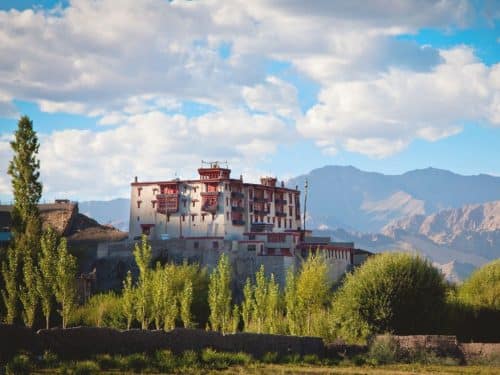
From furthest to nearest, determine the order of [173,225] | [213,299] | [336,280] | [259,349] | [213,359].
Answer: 1. [173,225]
2. [336,280]
3. [213,299]
4. [259,349]
5. [213,359]

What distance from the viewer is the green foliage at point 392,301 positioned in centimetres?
7100

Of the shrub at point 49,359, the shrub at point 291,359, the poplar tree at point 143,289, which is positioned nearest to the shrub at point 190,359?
the shrub at point 291,359

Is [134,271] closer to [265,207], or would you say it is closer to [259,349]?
[265,207]

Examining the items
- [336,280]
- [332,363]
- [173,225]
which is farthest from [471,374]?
[173,225]

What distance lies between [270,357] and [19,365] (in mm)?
15755

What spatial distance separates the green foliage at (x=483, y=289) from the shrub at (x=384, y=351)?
67.4 ft

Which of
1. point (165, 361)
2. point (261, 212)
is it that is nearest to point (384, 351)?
point (165, 361)

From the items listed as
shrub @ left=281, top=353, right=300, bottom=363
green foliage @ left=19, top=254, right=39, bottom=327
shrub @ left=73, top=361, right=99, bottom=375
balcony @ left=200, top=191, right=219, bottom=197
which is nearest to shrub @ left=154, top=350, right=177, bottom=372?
shrub @ left=73, top=361, right=99, bottom=375

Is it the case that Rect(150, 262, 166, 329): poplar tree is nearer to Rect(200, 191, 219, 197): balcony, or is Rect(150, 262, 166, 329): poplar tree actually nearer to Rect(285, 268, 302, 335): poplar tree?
Rect(285, 268, 302, 335): poplar tree

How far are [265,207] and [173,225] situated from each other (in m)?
15.4

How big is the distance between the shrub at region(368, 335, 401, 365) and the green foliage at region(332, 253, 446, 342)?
11.7m

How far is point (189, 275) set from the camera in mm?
98375

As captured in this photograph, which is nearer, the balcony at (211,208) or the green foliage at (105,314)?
the green foliage at (105,314)

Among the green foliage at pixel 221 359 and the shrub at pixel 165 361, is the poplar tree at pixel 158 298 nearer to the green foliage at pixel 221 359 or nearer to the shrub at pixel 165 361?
the green foliage at pixel 221 359
